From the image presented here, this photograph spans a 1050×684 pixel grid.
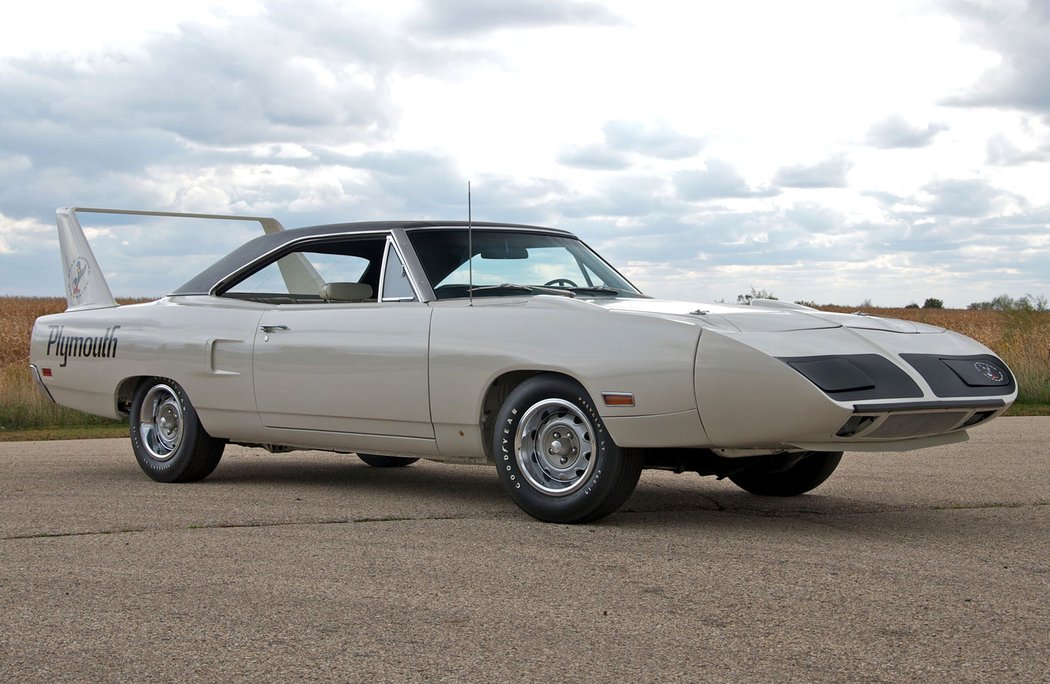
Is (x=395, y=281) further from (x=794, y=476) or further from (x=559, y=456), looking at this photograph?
(x=794, y=476)

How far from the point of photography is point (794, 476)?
7.56 m

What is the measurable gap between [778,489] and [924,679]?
3.98 meters

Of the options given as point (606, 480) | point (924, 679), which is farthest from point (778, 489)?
point (924, 679)

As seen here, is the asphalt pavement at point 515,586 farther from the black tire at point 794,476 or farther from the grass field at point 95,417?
the grass field at point 95,417

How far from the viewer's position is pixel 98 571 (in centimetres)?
526

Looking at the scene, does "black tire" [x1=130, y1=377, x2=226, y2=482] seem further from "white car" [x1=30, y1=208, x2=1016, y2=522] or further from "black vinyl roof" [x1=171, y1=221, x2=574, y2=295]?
Result: "black vinyl roof" [x1=171, y1=221, x2=574, y2=295]

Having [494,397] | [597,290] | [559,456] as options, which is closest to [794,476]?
[597,290]

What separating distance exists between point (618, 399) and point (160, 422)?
3931 mm

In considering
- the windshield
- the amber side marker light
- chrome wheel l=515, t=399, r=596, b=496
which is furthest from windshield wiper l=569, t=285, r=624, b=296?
the amber side marker light

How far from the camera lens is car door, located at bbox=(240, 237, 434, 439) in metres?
6.98

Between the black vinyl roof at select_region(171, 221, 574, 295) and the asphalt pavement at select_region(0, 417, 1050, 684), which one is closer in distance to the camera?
the asphalt pavement at select_region(0, 417, 1050, 684)

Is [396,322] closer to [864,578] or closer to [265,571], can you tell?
[265,571]

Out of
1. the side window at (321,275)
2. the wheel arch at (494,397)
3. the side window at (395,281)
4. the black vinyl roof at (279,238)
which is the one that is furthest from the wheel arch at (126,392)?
the wheel arch at (494,397)

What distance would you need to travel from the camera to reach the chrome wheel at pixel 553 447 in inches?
247
